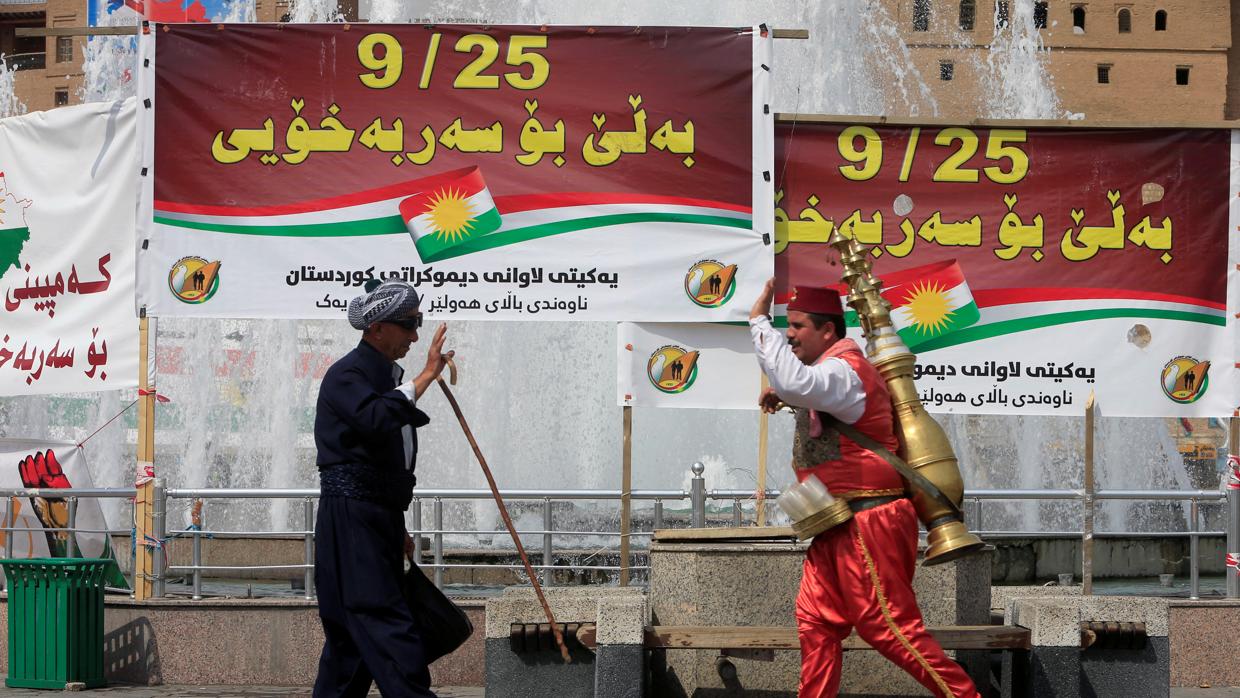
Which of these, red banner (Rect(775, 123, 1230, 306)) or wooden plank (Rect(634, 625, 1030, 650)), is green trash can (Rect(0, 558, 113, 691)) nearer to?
wooden plank (Rect(634, 625, 1030, 650))

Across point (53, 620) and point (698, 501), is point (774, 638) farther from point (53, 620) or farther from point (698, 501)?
point (53, 620)

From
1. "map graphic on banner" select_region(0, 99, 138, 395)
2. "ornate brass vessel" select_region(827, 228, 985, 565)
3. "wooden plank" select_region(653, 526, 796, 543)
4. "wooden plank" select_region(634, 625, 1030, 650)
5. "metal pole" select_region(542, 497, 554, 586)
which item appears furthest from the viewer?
"map graphic on banner" select_region(0, 99, 138, 395)

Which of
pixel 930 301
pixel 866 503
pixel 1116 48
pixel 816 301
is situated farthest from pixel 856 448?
pixel 1116 48

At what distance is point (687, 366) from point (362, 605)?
12.3 feet

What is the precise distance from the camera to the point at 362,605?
5727 millimetres

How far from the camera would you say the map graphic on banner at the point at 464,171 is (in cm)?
900

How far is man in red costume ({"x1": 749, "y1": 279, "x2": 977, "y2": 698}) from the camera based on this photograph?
18.3ft

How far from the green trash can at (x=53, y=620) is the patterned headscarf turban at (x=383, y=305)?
333 centimetres

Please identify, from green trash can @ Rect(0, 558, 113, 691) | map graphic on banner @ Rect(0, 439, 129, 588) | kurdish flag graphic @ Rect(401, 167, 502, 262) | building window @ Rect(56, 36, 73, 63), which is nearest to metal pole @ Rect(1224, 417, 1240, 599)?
kurdish flag graphic @ Rect(401, 167, 502, 262)

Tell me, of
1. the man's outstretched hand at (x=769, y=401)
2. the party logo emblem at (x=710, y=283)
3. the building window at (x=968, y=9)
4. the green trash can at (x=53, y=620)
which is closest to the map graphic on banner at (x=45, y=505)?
the green trash can at (x=53, y=620)

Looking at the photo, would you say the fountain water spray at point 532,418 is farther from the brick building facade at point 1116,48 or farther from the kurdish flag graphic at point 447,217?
the brick building facade at point 1116,48

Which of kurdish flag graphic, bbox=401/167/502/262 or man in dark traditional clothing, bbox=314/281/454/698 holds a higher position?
kurdish flag graphic, bbox=401/167/502/262

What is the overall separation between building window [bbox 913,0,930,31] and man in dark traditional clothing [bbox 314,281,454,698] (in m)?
67.0

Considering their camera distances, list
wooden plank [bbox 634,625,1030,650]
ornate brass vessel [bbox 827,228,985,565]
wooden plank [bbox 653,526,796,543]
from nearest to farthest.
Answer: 1. ornate brass vessel [bbox 827,228,985,565]
2. wooden plank [bbox 634,625,1030,650]
3. wooden plank [bbox 653,526,796,543]
